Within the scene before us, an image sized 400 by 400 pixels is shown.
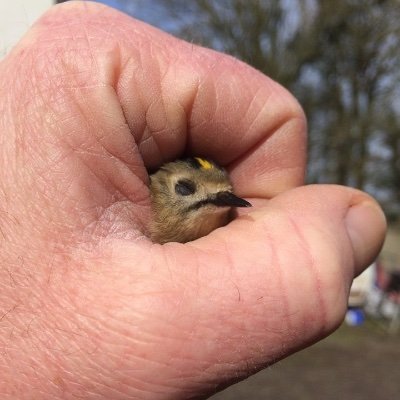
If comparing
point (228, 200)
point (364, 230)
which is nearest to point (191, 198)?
point (228, 200)

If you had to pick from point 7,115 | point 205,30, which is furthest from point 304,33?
point 7,115

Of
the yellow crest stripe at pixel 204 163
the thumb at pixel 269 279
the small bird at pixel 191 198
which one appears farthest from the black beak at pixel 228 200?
the thumb at pixel 269 279

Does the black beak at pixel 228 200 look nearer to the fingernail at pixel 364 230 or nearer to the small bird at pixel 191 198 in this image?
the small bird at pixel 191 198

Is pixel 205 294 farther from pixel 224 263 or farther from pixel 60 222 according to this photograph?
pixel 60 222

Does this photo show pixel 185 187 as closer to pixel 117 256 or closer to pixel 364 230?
pixel 364 230

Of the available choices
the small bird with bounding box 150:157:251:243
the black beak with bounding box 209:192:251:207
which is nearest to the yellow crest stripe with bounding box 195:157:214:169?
the small bird with bounding box 150:157:251:243

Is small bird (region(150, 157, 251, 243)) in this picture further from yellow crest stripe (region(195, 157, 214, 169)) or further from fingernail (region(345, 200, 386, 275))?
fingernail (region(345, 200, 386, 275))
